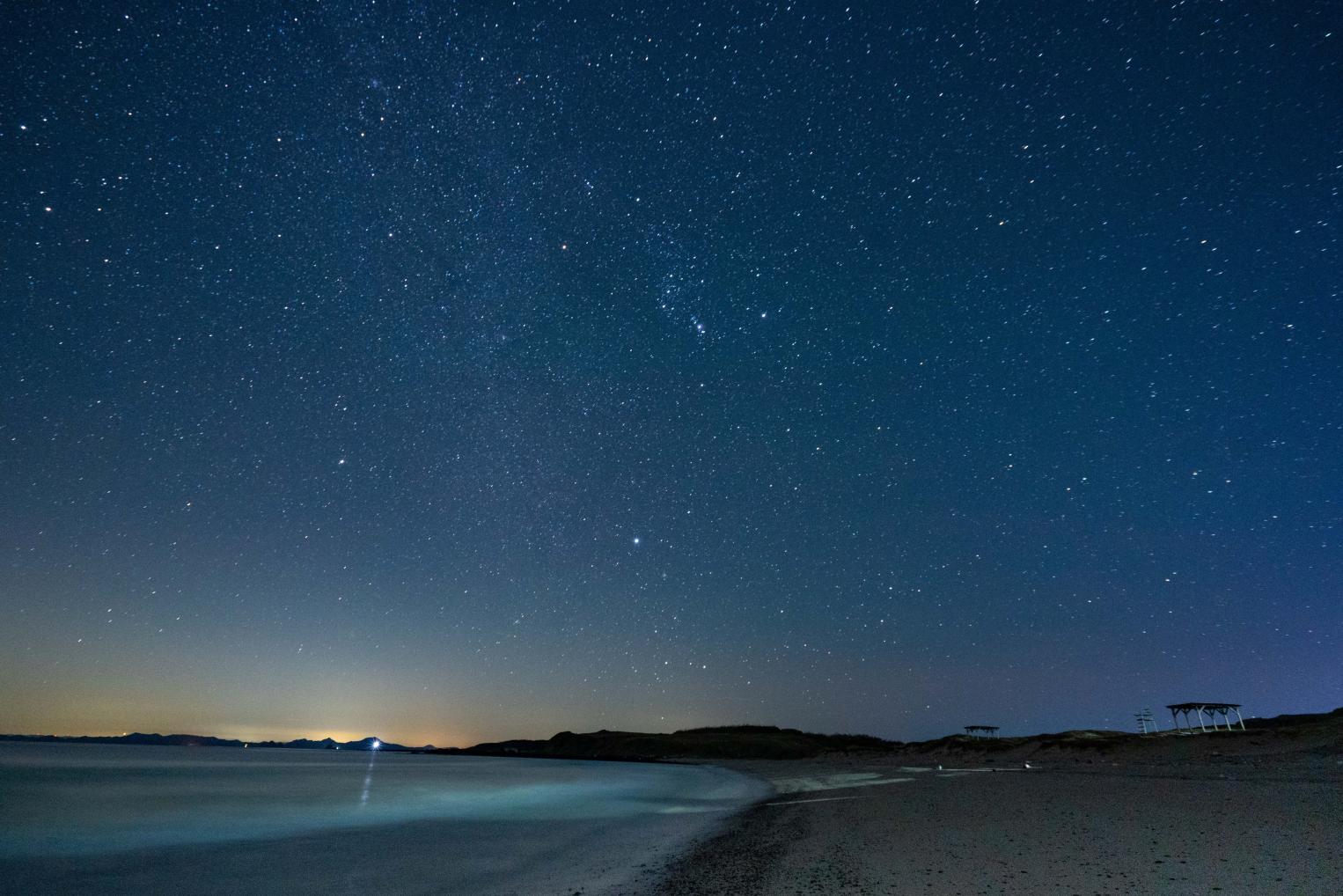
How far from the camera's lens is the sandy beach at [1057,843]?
28.1 feet

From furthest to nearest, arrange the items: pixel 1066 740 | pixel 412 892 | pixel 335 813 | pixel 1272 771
→ pixel 1066 740, pixel 335 813, pixel 1272 771, pixel 412 892

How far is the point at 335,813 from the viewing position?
3284 centimetres

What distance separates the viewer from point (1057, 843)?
1121cm

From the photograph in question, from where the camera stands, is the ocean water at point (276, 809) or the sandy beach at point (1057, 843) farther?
the ocean water at point (276, 809)

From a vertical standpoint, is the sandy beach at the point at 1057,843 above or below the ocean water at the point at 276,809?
above

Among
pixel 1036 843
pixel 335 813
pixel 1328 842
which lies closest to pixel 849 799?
pixel 1036 843

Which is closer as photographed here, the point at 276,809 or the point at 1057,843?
the point at 1057,843

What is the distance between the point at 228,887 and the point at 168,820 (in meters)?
20.8

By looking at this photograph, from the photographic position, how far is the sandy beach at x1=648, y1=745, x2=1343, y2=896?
8570 mm

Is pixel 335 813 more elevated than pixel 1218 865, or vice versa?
pixel 1218 865

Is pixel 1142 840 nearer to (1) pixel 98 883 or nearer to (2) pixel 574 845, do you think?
(2) pixel 574 845

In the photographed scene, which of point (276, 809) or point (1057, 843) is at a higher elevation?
point (1057, 843)

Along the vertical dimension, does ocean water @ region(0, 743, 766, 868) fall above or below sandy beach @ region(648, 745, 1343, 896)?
below

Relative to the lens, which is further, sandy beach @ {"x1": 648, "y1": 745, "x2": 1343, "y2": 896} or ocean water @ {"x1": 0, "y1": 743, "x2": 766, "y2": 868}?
ocean water @ {"x1": 0, "y1": 743, "x2": 766, "y2": 868}
